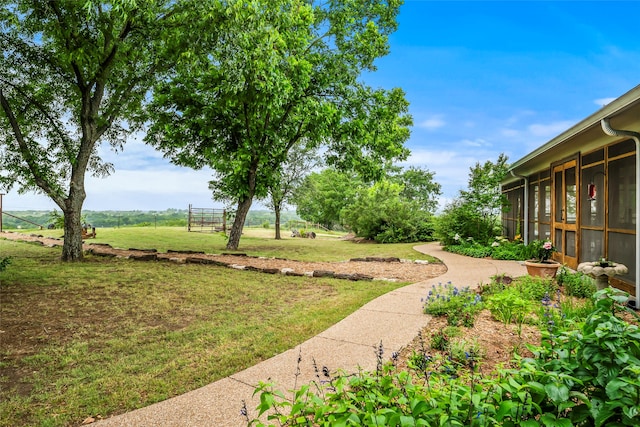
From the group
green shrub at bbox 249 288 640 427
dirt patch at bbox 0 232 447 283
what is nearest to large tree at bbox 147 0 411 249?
dirt patch at bbox 0 232 447 283

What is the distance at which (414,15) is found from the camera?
1337 cm

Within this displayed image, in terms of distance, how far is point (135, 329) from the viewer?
424 cm

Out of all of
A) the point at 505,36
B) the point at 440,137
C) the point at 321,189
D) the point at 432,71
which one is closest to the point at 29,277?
the point at 505,36

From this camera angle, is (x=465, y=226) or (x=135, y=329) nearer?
(x=135, y=329)

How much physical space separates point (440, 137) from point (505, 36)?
1240 centimetres

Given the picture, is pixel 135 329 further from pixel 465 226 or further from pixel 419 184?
pixel 419 184

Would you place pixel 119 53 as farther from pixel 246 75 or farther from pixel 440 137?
pixel 440 137

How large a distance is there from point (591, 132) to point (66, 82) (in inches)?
503

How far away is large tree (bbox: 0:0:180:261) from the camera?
26.9 ft

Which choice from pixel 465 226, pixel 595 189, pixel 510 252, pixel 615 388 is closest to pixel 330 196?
pixel 465 226

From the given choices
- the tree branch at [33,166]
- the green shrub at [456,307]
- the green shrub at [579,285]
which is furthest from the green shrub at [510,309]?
the tree branch at [33,166]

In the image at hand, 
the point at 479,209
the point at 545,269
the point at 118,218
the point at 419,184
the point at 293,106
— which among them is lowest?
the point at 545,269

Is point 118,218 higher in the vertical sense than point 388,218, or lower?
lower

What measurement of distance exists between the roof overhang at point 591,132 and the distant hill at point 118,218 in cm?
1579
